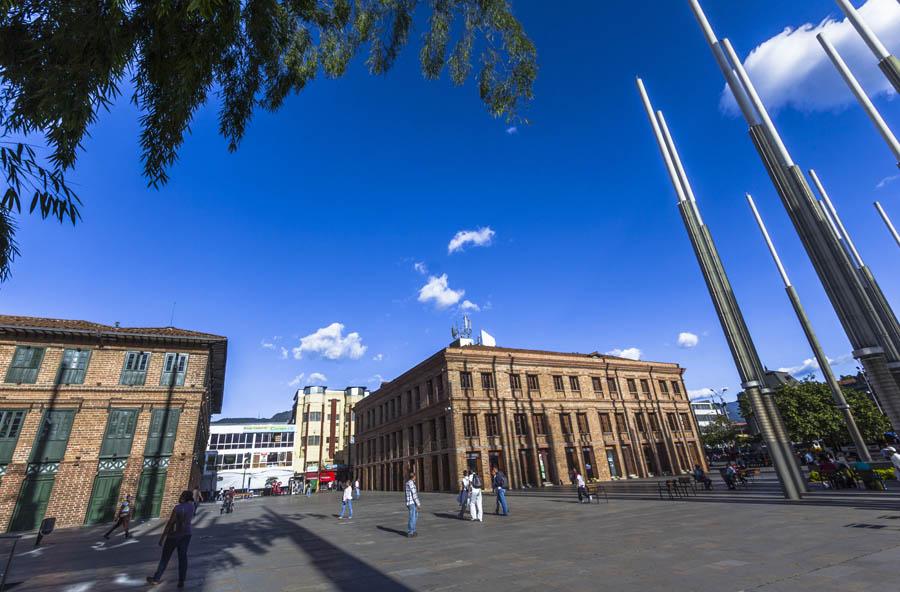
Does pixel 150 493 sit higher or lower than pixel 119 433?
lower

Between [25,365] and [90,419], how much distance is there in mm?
4159

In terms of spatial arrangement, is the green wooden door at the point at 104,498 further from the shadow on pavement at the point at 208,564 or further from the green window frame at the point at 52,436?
the shadow on pavement at the point at 208,564

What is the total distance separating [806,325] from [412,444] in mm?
28042

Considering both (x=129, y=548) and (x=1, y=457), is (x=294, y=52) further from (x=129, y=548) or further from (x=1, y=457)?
(x=1, y=457)

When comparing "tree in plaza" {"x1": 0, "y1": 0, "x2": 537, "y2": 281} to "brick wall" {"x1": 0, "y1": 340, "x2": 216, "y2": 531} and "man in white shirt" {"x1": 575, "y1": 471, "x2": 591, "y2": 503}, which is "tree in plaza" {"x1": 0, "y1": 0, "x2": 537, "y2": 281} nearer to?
"man in white shirt" {"x1": 575, "y1": 471, "x2": 591, "y2": 503}

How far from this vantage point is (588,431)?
3266 cm

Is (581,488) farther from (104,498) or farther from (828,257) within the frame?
(104,498)

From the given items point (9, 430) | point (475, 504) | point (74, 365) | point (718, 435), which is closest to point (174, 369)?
point (74, 365)

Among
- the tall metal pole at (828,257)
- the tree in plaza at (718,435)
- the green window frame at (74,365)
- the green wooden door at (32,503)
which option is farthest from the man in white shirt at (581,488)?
the tree in plaza at (718,435)

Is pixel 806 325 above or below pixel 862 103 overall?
below

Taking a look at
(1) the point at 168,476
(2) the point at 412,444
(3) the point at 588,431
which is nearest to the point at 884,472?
(3) the point at 588,431

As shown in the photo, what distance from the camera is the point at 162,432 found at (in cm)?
2142

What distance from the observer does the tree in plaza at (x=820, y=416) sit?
32.1 meters

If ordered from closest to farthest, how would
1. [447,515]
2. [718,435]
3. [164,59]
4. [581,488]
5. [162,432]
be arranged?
1. [164,59]
2. [447,515]
3. [581,488]
4. [162,432]
5. [718,435]
